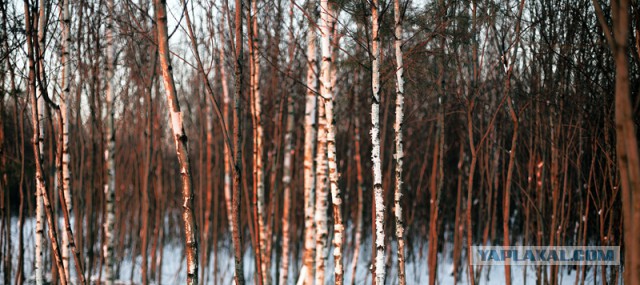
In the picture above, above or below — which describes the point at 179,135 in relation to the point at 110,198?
above

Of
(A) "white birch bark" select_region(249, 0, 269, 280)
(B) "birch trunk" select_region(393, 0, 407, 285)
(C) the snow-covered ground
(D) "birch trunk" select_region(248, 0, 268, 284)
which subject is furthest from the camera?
(C) the snow-covered ground

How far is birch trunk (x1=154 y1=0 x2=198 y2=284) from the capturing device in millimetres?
3346

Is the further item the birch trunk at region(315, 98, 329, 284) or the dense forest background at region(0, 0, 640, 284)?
the birch trunk at region(315, 98, 329, 284)

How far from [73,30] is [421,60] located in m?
4.93

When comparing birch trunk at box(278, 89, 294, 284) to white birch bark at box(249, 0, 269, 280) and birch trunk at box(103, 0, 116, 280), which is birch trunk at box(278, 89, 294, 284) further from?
birch trunk at box(103, 0, 116, 280)

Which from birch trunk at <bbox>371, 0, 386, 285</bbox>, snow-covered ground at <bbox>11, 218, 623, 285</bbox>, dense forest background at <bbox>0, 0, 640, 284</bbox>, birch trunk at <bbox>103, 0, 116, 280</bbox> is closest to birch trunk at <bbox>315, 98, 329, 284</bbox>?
dense forest background at <bbox>0, 0, 640, 284</bbox>

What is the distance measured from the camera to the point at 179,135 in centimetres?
342

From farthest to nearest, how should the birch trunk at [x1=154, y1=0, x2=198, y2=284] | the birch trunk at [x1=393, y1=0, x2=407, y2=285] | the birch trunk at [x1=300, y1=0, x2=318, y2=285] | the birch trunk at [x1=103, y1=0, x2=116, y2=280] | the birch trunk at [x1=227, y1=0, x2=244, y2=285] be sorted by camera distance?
the birch trunk at [x1=103, y1=0, x2=116, y2=280]
the birch trunk at [x1=300, y1=0, x2=318, y2=285]
the birch trunk at [x1=393, y1=0, x2=407, y2=285]
the birch trunk at [x1=227, y1=0, x2=244, y2=285]
the birch trunk at [x1=154, y1=0, x2=198, y2=284]

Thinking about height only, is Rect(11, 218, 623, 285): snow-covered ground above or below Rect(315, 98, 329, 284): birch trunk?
below

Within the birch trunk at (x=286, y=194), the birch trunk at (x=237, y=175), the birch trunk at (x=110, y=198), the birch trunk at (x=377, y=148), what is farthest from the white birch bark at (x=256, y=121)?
the birch trunk at (x=110, y=198)

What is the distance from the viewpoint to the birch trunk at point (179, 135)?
3.35m

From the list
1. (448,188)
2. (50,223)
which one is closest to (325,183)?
(50,223)

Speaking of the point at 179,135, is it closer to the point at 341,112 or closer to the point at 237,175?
the point at 237,175

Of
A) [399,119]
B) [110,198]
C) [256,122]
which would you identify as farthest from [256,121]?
[110,198]
